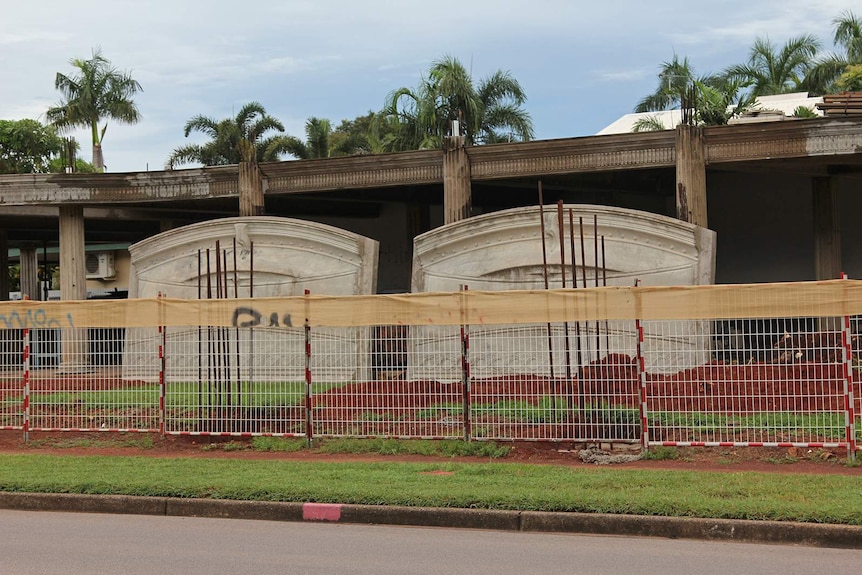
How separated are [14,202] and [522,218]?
506 inches

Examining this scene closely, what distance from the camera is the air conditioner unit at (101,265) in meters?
50.2

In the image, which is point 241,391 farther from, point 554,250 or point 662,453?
point 554,250

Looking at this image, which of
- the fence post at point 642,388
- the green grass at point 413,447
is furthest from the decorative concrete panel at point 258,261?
the fence post at point 642,388

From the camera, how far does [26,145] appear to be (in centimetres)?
5928

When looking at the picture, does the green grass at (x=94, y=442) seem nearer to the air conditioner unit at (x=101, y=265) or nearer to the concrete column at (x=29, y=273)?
the concrete column at (x=29, y=273)

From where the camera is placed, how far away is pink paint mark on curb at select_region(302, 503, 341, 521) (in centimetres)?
906

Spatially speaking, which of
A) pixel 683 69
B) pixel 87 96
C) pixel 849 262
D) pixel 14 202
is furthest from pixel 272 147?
pixel 849 262

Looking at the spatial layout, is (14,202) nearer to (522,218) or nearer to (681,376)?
(522,218)

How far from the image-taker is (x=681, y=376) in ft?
39.4

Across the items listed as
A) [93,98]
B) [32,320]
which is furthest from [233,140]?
[32,320]

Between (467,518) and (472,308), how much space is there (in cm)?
358

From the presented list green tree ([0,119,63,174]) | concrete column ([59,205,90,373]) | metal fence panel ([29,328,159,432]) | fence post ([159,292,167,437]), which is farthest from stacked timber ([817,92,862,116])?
green tree ([0,119,63,174])

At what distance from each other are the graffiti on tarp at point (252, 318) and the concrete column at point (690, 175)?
30.4 ft

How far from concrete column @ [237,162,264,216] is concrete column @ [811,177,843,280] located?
41.7 feet
